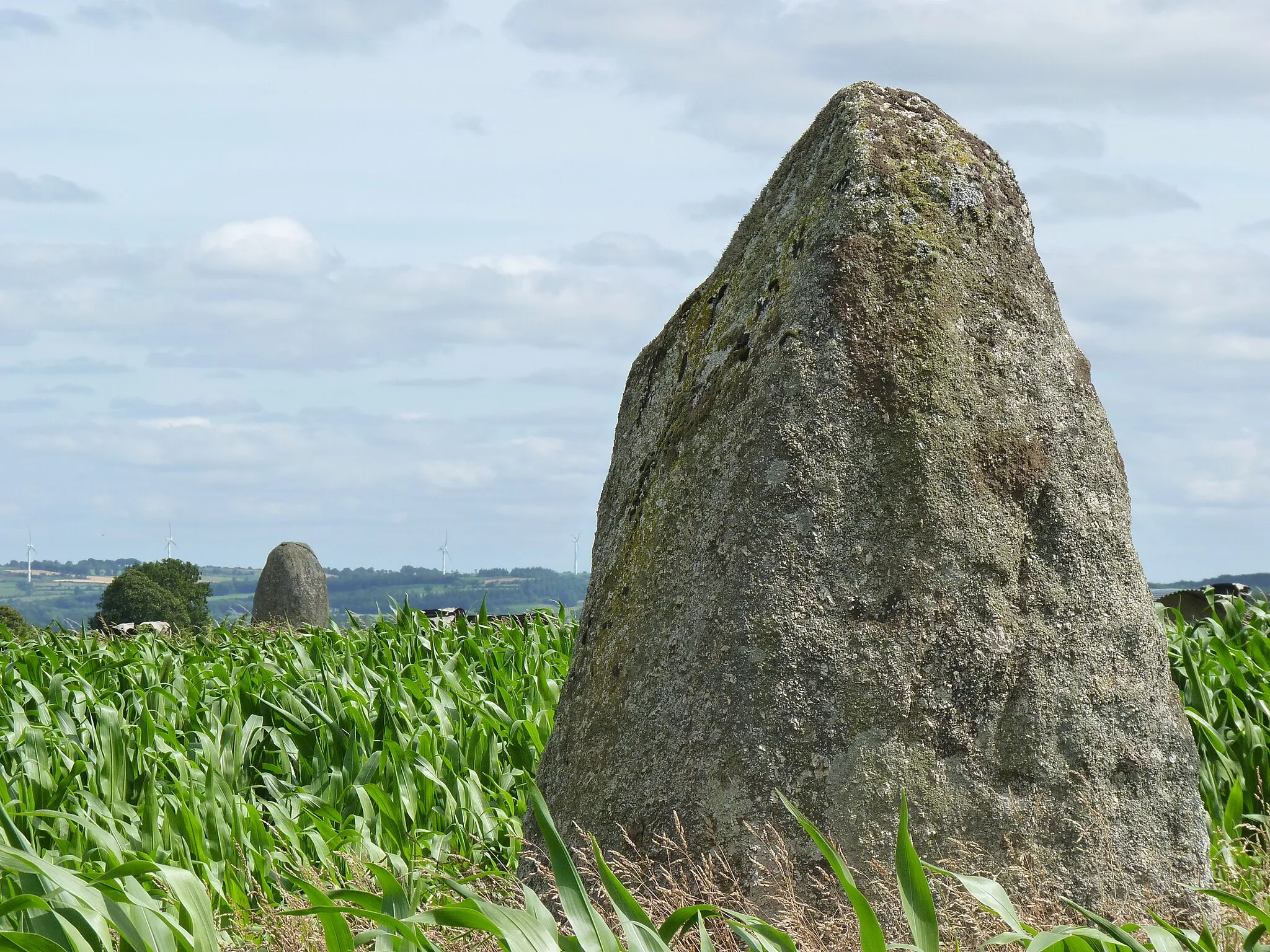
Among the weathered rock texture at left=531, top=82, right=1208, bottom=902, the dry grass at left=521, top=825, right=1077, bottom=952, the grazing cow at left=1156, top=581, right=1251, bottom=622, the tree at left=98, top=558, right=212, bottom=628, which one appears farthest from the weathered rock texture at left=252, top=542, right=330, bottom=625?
the tree at left=98, top=558, right=212, bottom=628

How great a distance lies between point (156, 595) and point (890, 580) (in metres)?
34.5

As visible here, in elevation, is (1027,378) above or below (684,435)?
above

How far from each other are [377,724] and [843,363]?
11.5 feet

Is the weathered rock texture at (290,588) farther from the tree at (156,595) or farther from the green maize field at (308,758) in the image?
the tree at (156,595)

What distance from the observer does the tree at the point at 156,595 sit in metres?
33.9

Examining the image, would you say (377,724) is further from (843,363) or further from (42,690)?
(843,363)

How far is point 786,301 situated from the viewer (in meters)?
3.19

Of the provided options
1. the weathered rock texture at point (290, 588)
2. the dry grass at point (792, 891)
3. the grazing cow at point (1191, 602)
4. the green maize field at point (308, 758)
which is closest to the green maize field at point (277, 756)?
the green maize field at point (308, 758)

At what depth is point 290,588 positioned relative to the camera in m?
17.2

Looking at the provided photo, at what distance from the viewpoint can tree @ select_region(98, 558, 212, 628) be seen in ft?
111

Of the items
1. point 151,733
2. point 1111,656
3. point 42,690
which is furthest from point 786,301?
point 42,690

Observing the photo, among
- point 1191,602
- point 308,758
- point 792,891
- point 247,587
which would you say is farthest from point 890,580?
point 247,587

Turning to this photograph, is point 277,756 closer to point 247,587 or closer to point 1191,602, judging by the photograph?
point 1191,602

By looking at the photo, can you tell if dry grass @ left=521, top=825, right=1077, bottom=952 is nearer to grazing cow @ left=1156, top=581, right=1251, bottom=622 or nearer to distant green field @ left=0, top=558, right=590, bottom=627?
grazing cow @ left=1156, top=581, right=1251, bottom=622
